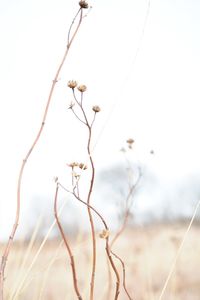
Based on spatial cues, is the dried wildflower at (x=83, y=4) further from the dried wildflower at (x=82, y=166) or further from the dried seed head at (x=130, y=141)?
the dried seed head at (x=130, y=141)

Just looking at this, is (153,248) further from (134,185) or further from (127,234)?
(134,185)

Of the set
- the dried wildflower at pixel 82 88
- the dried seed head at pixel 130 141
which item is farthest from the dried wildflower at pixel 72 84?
the dried seed head at pixel 130 141

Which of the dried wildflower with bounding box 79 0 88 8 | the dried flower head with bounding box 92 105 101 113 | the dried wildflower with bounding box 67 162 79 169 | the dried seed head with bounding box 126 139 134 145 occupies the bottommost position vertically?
the dried wildflower with bounding box 67 162 79 169

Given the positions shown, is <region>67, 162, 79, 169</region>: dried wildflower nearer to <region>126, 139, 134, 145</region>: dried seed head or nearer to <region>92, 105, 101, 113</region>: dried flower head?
<region>92, 105, 101, 113</region>: dried flower head

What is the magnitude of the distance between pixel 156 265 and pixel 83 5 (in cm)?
674

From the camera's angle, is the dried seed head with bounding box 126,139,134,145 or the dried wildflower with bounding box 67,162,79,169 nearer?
the dried wildflower with bounding box 67,162,79,169

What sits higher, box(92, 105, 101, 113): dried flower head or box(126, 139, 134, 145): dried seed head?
box(126, 139, 134, 145): dried seed head

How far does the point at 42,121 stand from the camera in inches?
22.4

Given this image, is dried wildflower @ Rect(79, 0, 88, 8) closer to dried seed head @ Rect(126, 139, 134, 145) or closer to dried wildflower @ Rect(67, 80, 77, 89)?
dried wildflower @ Rect(67, 80, 77, 89)

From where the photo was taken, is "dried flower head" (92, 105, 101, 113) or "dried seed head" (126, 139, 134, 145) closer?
"dried flower head" (92, 105, 101, 113)

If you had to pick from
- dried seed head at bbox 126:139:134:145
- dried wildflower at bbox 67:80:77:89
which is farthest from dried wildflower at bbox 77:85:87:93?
dried seed head at bbox 126:139:134:145

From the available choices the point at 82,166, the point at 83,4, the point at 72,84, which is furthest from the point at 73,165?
the point at 83,4

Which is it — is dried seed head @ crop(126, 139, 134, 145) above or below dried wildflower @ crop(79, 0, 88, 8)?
below

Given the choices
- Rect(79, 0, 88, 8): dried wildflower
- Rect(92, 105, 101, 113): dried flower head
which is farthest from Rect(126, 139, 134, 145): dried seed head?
Rect(79, 0, 88, 8): dried wildflower
